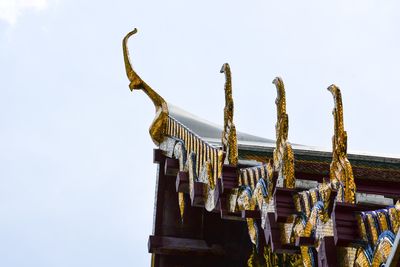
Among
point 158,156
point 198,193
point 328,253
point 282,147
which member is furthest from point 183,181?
point 328,253

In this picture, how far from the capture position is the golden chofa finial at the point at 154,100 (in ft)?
25.7

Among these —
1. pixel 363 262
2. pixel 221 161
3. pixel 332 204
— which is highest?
pixel 221 161

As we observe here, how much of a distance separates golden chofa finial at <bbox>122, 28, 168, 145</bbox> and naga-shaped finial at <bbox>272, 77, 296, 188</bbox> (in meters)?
2.98

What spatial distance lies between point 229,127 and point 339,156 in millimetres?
1657

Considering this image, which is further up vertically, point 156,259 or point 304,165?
point 304,165

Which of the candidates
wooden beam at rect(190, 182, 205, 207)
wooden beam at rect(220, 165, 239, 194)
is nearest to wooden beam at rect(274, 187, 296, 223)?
wooden beam at rect(220, 165, 239, 194)

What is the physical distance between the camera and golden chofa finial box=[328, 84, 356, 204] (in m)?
4.03

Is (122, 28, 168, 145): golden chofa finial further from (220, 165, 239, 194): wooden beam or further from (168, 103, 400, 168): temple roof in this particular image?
(220, 165, 239, 194): wooden beam

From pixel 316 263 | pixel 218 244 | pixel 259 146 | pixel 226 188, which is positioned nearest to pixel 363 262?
pixel 316 263

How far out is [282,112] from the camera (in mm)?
4828

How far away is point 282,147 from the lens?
4766mm

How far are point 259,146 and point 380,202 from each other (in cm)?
247

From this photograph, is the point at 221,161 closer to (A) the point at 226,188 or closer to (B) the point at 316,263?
(A) the point at 226,188

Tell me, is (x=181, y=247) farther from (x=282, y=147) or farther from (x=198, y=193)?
(x=282, y=147)
